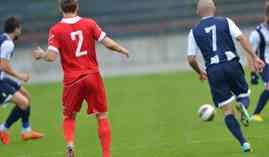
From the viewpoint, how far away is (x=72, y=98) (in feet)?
37.7

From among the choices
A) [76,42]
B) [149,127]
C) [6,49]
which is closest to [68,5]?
[76,42]

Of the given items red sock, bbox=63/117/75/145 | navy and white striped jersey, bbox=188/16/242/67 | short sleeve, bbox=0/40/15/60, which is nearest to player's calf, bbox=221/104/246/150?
navy and white striped jersey, bbox=188/16/242/67

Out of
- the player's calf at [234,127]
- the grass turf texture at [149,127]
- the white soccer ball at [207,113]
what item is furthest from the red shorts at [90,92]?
the white soccer ball at [207,113]

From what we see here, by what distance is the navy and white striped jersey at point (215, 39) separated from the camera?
11.7m

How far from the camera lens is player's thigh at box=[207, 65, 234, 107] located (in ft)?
38.7

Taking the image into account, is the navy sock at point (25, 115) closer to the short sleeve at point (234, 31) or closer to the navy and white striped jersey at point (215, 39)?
the navy and white striped jersey at point (215, 39)

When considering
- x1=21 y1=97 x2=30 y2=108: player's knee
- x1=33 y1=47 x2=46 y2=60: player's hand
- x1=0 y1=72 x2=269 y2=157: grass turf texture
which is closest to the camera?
x1=33 y1=47 x2=46 y2=60: player's hand

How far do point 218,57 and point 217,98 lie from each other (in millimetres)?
551

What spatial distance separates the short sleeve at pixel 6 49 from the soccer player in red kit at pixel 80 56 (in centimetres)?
319

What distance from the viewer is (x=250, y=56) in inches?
460

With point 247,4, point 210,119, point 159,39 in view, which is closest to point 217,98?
point 210,119

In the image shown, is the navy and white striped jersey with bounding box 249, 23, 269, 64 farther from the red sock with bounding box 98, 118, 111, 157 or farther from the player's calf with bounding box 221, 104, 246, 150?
the red sock with bounding box 98, 118, 111, 157

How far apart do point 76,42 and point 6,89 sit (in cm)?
418

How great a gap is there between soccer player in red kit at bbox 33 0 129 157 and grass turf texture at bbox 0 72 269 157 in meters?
1.20
